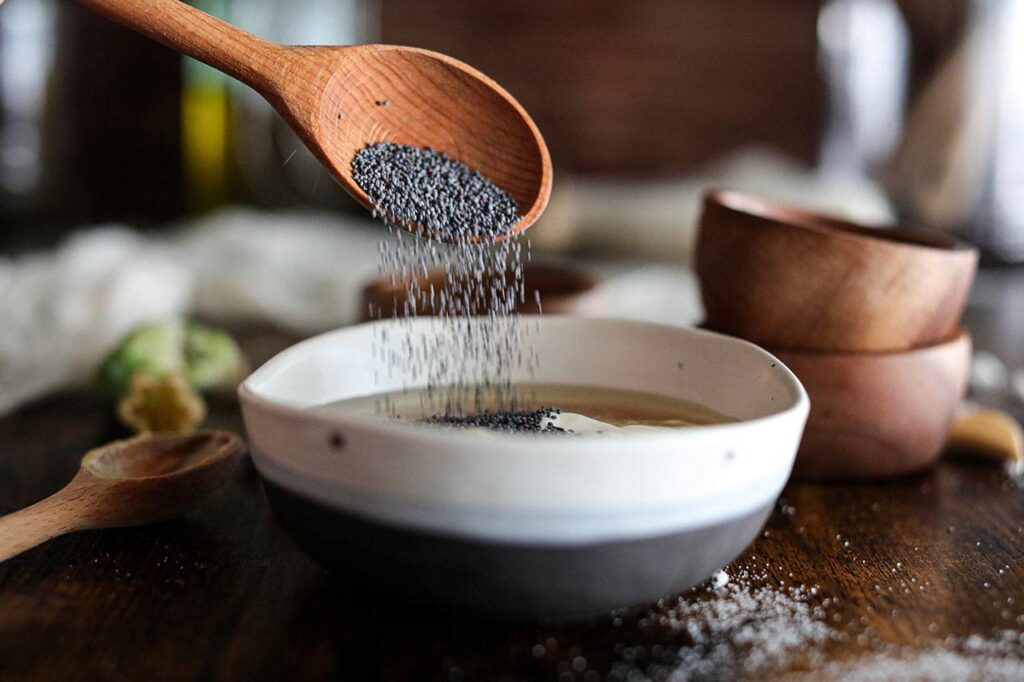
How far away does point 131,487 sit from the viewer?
69 cm

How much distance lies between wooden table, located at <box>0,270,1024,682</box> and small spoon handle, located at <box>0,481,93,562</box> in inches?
0.7

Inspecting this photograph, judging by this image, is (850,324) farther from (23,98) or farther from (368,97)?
(23,98)

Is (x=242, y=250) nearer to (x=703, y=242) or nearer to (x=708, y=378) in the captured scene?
(x=703, y=242)

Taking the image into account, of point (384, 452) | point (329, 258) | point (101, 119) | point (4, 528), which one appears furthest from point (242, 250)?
point (384, 452)

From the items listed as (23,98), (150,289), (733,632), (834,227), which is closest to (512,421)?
(733,632)

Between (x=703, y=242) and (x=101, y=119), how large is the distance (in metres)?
2.00

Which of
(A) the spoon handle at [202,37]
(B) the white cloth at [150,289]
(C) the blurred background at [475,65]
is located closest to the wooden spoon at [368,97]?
(A) the spoon handle at [202,37]

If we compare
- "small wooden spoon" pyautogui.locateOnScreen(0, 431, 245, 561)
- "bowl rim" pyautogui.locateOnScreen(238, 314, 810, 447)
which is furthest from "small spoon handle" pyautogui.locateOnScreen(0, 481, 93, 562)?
"bowl rim" pyautogui.locateOnScreen(238, 314, 810, 447)

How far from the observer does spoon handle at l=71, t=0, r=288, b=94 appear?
0.72 m

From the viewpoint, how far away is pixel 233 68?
0.75 m

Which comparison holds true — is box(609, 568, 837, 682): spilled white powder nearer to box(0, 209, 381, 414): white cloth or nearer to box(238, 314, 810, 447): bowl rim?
box(238, 314, 810, 447): bowl rim

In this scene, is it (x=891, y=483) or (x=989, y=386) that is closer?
(x=891, y=483)

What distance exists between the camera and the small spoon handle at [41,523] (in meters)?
0.63

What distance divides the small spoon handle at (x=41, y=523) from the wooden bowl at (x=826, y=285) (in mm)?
519
